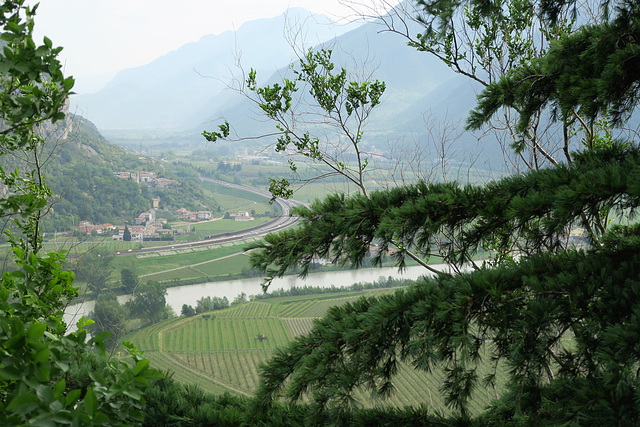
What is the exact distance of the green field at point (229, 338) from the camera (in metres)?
13.4

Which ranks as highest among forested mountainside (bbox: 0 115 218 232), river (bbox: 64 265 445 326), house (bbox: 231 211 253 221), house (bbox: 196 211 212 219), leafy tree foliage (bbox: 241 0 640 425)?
forested mountainside (bbox: 0 115 218 232)

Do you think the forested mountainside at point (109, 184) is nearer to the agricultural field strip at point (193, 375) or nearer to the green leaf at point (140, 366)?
the agricultural field strip at point (193, 375)

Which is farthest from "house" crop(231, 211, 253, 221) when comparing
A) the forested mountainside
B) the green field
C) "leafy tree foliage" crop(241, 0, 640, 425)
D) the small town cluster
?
"leafy tree foliage" crop(241, 0, 640, 425)

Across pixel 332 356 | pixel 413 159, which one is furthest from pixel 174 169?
pixel 332 356

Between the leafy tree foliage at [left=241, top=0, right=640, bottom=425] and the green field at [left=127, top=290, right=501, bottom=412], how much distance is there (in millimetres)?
10712

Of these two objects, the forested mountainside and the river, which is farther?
the river

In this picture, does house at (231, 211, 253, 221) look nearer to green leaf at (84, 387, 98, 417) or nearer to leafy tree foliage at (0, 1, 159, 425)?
leafy tree foliage at (0, 1, 159, 425)

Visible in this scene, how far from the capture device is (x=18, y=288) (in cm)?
172

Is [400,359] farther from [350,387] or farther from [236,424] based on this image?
[236,424]

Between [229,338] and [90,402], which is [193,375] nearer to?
[229,338]

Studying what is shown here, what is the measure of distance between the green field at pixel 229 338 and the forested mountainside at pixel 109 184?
498 centimetres

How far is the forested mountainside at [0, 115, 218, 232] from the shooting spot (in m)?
15.9

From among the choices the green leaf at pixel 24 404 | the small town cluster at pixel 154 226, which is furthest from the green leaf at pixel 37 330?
the small town cluster at pixel 154 226

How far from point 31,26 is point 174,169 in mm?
33370
